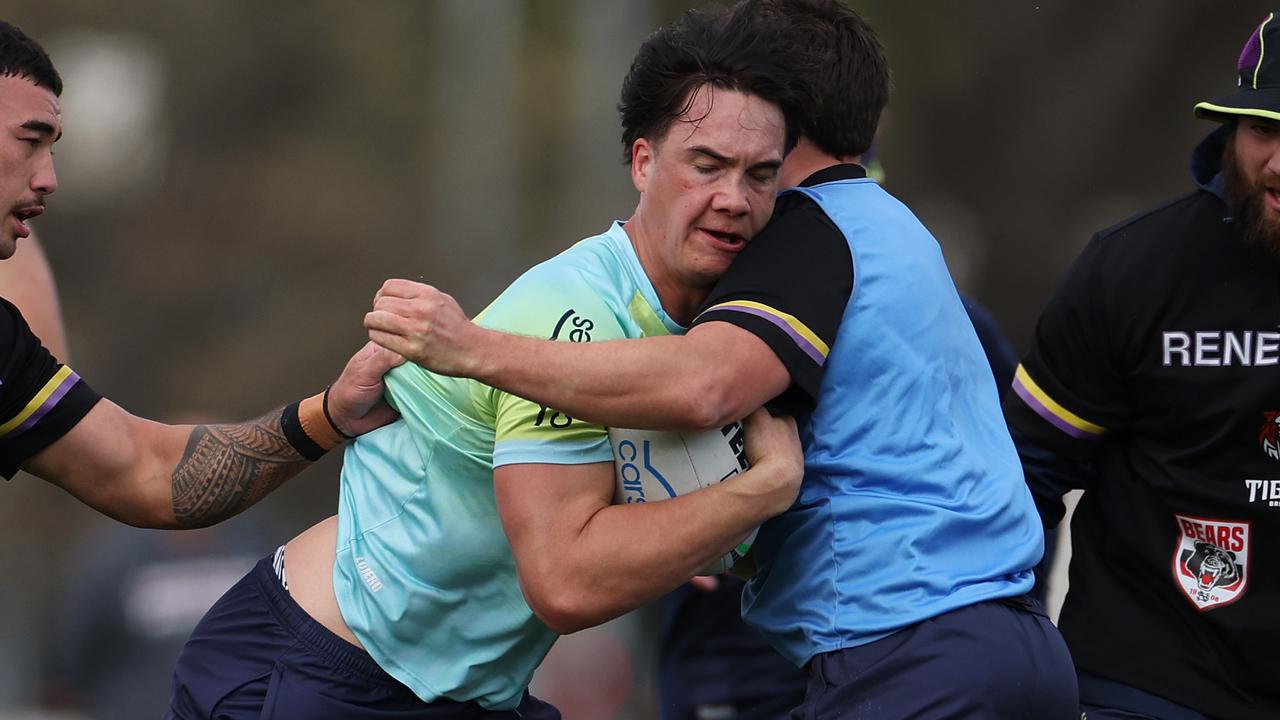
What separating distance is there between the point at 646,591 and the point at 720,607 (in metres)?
2.06

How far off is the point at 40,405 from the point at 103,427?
17cm

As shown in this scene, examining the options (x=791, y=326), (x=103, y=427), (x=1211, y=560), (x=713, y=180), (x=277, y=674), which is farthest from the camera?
(x=1211, y=560)

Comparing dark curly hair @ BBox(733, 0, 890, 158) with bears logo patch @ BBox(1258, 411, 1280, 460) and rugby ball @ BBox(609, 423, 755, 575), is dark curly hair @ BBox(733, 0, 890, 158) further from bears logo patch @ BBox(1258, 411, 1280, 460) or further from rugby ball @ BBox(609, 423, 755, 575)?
bears logo patch @ BBox(1258, 411, 1280, 460)

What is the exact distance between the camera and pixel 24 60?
345 cm

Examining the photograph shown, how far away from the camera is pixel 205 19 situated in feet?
38.6

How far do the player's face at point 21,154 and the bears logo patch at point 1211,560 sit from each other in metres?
2.77

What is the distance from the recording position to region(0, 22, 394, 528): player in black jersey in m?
3.42

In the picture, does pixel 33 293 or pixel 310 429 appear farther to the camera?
pixel 33 293

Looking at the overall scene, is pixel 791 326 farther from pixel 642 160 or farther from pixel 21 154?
pixel 21 154

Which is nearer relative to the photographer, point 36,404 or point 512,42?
point 36,404

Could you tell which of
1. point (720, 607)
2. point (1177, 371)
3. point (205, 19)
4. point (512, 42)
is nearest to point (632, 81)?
point (1177, 371)

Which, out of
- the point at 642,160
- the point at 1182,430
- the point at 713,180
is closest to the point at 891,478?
the point at 713,180

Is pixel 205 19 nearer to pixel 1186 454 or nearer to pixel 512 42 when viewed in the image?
pixel 512 42

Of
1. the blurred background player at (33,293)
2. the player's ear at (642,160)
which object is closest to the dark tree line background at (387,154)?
the blurred background player at (33,293)
